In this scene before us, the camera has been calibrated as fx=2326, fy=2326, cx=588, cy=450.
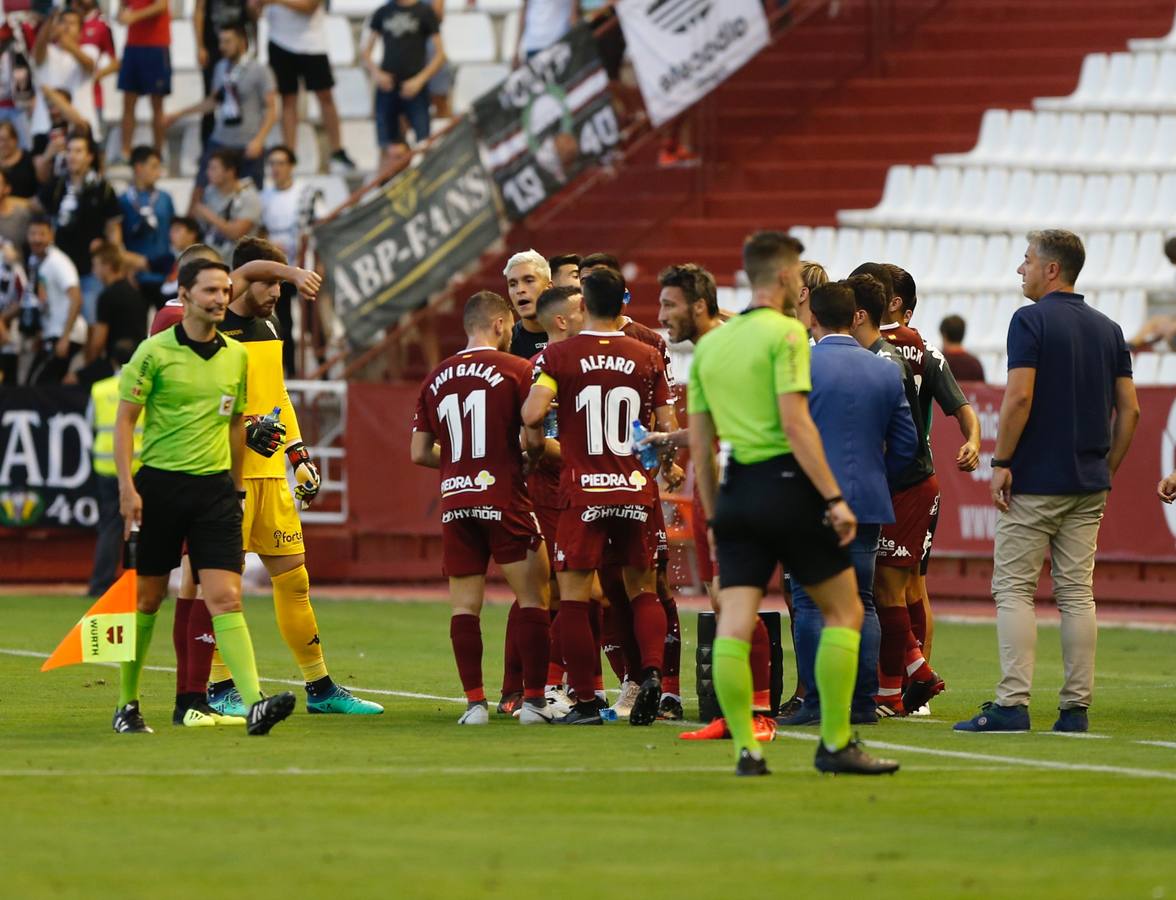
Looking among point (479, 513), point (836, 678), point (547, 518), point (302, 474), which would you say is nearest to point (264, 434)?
point (302, 474)

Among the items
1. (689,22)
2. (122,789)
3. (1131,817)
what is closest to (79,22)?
(689,22)

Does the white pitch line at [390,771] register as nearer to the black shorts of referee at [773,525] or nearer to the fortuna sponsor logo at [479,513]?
the black shorts of referee at [773,525]

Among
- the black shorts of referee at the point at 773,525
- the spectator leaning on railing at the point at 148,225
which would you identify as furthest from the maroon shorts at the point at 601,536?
the spectator leaning on railing at the point at 148,225

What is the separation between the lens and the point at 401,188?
2277 cm

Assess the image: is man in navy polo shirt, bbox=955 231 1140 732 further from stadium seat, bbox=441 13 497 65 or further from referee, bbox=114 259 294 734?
stadium seat, bbox=441 13 497 65

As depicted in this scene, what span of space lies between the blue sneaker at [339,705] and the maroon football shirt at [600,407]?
5.64ft

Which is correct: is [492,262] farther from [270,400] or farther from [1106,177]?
[270,400]

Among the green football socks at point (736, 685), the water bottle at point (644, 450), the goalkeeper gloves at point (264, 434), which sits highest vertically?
the goalkeeper gloves at point (264, 434)

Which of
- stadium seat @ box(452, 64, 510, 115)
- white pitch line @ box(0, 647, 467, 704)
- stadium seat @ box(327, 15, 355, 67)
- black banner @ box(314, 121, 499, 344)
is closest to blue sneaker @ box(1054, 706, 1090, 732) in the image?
white pitch line @ box(0, 647, 467, 704)

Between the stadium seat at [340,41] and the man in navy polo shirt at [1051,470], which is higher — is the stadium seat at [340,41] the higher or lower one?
the higher one

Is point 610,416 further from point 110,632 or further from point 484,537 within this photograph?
point 110,632

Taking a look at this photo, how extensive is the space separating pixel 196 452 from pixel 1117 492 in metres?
10.8

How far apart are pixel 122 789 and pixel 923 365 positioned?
5241 millimetres

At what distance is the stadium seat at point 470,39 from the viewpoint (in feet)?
91.4
